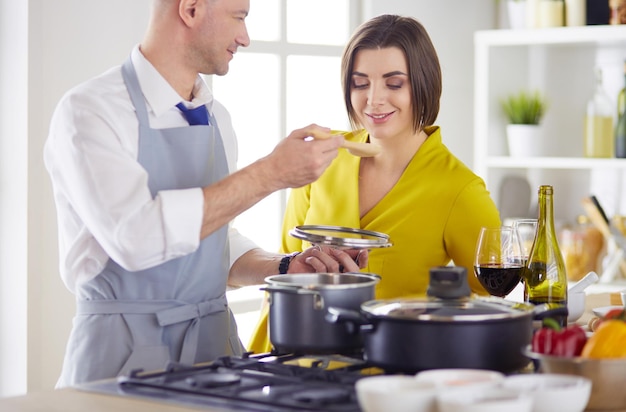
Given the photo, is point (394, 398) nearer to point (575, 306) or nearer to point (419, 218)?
point (575, 306)

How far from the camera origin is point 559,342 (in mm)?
1626

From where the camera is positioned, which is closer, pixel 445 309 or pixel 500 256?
pixel 445 309

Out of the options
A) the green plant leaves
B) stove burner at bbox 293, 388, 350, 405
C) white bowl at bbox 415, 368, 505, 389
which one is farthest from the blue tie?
the green plant leaves

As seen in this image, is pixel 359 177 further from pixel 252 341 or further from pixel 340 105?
pixel 340 105

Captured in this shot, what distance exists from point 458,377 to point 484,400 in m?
0.10

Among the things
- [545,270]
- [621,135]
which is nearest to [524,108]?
[621,135]

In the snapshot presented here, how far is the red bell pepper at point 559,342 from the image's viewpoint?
5.33 feet

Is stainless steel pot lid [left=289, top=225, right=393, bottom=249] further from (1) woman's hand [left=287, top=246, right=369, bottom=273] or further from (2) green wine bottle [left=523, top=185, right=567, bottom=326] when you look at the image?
(2) green wine bottle [left=523, top=185, right=567, bottom=326]

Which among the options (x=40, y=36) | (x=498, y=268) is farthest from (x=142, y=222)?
(x=40, y=36)

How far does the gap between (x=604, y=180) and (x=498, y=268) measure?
2837 mm

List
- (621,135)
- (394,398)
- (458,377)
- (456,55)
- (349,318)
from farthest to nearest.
Result: 1. (456,55)
2. (621,135)
3. (349,318)
4. (458,377)
5. (394,398)

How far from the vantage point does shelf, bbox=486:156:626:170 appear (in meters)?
4.62

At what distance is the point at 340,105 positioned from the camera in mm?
4543

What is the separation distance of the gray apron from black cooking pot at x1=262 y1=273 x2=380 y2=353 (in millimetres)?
400
